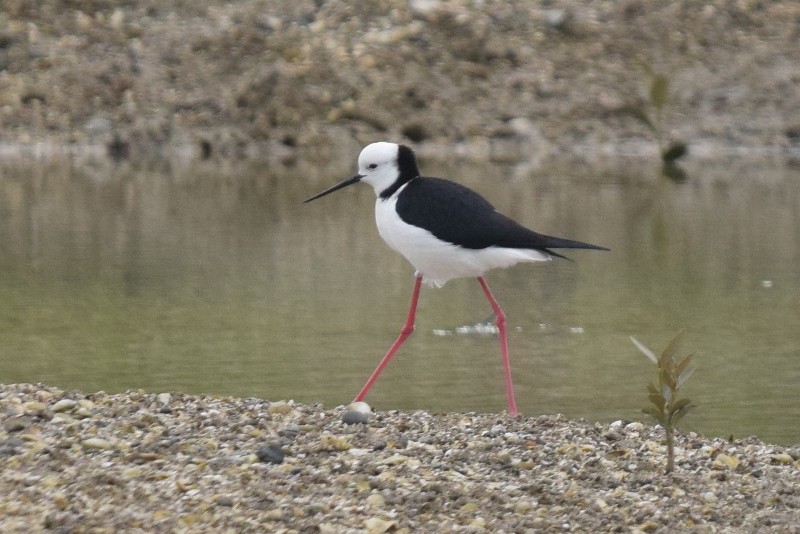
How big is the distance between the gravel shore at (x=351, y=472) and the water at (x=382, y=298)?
919 mm

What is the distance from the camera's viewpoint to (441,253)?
6.73m

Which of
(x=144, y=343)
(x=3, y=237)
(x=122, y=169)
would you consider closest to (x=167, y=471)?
(x=144, y=343)

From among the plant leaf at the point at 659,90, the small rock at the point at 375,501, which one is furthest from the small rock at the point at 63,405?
the plant leaf at the point at 659,90

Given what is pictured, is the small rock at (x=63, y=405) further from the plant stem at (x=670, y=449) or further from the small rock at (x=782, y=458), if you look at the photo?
the small rock at (x=782, y=458)

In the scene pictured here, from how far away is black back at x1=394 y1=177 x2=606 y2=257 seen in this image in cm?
666

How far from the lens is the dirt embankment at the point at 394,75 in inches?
816

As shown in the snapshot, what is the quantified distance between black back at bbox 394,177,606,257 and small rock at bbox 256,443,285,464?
144 centimetres

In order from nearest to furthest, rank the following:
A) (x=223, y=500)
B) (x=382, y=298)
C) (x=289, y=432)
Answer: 1. (x=223, y=500)
2. (x=289, y=432)
3. (x=382, y=298)

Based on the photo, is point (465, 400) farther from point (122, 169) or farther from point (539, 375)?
point (122, 169)

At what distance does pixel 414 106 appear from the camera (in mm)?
20906

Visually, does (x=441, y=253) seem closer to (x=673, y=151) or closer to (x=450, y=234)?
(x=450, y=234)

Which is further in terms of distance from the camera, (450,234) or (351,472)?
(450,234)

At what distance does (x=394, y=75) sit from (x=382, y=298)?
10889 mm

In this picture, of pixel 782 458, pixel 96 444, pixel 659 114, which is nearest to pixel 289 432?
pixel 96 444
